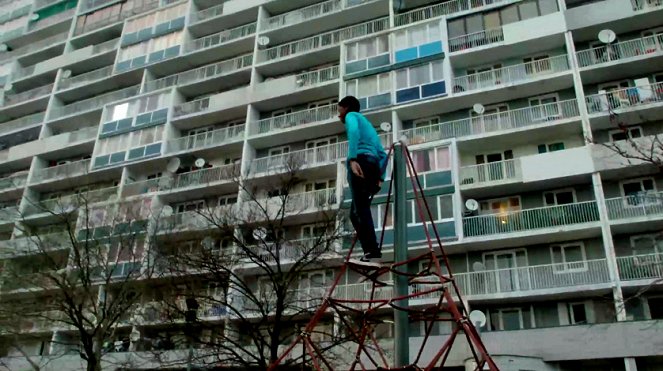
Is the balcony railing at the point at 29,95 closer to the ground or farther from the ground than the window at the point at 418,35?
farther from the ground

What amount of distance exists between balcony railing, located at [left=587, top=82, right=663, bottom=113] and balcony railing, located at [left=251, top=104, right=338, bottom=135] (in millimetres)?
13221

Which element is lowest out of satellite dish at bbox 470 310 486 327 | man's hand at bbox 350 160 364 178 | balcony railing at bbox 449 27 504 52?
man's hand at bbox 350 160 364 178

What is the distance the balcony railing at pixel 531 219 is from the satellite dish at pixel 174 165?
17907mm

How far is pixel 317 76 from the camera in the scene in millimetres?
35562

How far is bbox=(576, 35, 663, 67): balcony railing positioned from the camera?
93.2 feet

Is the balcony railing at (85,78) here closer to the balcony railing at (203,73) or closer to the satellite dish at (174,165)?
the balcony railing at (203,73)

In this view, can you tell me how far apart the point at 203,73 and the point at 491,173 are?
21.0 metres

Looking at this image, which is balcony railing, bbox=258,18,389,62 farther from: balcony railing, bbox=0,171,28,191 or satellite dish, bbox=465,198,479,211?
balcony railing, bbox=0,171,28,191

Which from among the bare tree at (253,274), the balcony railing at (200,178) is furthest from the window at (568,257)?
the balcony railing at (200,178)

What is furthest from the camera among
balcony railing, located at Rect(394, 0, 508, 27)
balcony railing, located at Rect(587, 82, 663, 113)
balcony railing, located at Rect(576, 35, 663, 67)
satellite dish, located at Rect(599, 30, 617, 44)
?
balcony railing, located at Rect(394, 0, 508, 27)

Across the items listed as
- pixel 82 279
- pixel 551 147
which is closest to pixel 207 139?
pixel 82 279

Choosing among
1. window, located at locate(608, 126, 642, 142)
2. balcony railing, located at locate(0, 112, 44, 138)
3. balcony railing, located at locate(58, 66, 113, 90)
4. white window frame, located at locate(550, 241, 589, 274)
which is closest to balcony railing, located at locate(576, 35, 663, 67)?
window, located at locate(608, 126, 642, 142)

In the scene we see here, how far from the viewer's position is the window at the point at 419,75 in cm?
3150

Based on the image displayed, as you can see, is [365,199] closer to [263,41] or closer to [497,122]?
[497,122]
